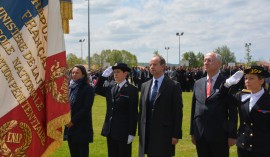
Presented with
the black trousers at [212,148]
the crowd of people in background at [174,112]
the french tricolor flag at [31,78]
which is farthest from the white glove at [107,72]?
the french tricolor flag at [31,78]

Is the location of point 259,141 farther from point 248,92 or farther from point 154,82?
point 154,82

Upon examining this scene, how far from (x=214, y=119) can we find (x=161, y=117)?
0.81 meters

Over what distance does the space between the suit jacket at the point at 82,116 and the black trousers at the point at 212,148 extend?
6.29 ft

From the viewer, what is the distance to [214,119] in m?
5.79

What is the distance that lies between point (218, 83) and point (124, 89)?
5.31 feet

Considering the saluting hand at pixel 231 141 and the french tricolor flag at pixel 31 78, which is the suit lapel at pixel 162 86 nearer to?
the saluting hand at pixel 231 141

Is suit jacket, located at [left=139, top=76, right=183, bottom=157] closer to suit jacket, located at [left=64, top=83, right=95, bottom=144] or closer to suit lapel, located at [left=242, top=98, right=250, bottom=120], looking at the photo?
suit lapel, located at [left=242, top=98, right=250, bottom=120]

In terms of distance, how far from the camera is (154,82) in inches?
245

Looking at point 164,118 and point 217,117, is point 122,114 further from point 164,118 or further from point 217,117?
point 217,117

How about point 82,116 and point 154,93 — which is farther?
point 82,116

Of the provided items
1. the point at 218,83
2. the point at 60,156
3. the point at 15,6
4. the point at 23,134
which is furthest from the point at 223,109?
the point at 60,156

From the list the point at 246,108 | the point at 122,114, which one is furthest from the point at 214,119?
the point at 122,114

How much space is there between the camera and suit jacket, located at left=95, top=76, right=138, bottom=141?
646cm

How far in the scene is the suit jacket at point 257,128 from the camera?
A: 17.6 ft
